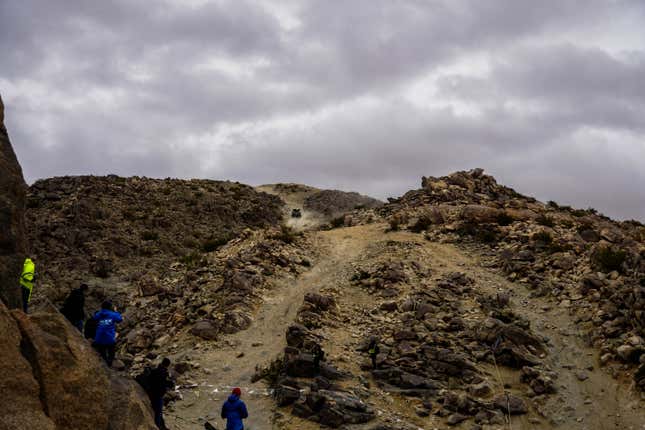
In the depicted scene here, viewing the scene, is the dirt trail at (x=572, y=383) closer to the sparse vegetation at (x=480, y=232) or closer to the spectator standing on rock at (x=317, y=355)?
the sparse vegetation at (x=480, y=232)

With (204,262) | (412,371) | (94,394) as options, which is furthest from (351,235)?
(94,394)

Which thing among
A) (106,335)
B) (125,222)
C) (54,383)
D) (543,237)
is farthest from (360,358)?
(125,222)

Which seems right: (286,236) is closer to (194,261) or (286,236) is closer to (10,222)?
(194,261)

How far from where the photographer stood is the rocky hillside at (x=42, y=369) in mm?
7995

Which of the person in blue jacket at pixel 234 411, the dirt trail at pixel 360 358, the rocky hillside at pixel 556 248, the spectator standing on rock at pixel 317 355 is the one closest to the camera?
the person in blue jacket at pixel 234 411

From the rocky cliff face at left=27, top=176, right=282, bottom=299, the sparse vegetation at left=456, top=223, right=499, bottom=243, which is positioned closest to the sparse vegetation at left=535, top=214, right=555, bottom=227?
the sparse vegetation at left=456, top=223, right=499, bottom=243

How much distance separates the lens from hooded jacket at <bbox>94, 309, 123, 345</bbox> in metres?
11.2

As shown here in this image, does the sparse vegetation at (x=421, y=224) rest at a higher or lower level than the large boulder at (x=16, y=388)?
higher

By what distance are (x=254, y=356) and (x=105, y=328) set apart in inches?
350

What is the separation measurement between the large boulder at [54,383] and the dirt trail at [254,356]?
5.78 m

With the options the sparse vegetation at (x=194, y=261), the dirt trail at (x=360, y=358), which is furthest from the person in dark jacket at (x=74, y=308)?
the sparse vegetation at (x=194, y=261)

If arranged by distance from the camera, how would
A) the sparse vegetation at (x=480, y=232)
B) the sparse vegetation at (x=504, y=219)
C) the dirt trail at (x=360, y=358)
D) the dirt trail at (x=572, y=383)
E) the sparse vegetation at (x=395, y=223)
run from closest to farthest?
the dirt trail at (x=572, y=383), the dirt trail at (x=360, y=358), the sparse vegetation at (x=480, y=232), the sparse vegetation at (x=504, y=219), the sparse vegetation at (x=395, y=223)

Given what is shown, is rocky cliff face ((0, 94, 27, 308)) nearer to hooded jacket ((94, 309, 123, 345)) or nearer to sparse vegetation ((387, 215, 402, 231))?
hooded jacket ((94, 309, 123, 345))

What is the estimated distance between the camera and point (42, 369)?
8555 mm
